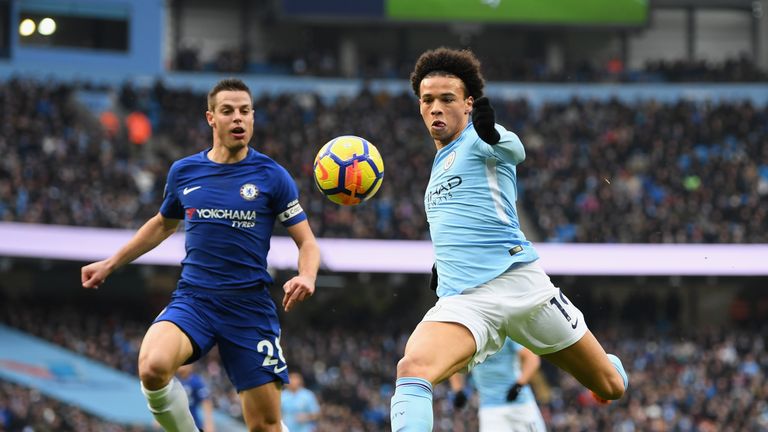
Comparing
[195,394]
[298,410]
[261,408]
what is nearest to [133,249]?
[261,408]

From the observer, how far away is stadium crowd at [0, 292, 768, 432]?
23125 millimetres

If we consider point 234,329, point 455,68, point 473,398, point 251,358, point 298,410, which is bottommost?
point 473,398

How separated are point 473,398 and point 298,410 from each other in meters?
11.2

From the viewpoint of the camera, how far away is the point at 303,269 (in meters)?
6.92

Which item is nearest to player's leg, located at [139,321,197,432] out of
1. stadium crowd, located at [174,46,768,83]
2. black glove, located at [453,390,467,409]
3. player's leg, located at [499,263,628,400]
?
player's leg, located at [499,263,628,400]

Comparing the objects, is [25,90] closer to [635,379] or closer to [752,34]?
[635,379]

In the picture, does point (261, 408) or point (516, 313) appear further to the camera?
point (261, 408)

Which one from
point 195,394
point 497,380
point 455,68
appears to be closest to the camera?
point 455,68

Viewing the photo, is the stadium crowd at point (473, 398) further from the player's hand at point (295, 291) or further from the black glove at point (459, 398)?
the player's hand at point (295, 291)

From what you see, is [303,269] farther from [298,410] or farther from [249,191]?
[298,410]

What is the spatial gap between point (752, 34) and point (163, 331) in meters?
38.6

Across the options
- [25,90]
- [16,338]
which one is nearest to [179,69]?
[25,90]

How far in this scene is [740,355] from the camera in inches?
1070

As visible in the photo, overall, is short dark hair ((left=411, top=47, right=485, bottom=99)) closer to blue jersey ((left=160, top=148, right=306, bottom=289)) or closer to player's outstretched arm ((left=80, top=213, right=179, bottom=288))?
blue jersey ((left=160, top=148, right=306, bottom=289))
